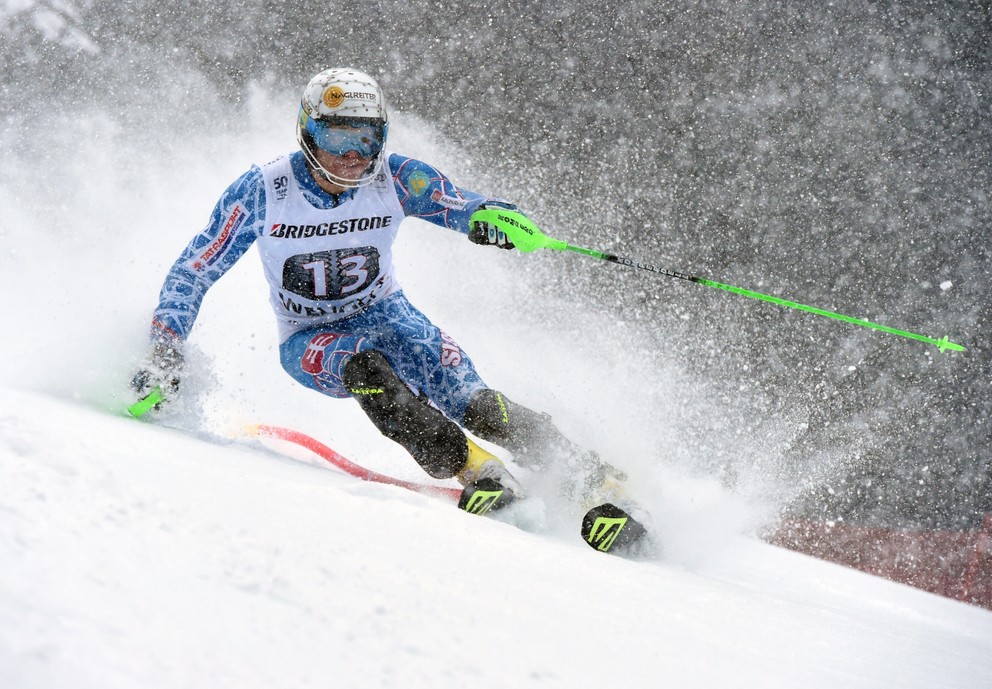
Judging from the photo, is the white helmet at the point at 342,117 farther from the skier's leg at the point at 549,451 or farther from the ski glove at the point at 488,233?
the skier's leg at the point at 549,451

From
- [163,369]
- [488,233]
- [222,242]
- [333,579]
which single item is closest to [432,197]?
[488,233]

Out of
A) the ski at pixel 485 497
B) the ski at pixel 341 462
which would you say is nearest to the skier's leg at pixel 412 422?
the ski at pixel 485 497

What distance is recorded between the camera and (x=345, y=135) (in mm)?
2559

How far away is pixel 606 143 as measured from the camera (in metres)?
6.40

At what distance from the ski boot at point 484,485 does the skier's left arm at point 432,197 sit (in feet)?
2.24

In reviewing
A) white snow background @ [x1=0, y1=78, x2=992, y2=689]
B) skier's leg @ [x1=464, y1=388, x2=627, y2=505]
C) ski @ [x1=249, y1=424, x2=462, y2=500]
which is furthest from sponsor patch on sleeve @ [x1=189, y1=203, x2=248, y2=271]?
skier's leg @ [x1=464, y1=388, x2=627, y2=505]

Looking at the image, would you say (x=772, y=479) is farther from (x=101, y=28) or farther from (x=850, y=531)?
(x=101, y=28)

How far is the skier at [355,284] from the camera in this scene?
100 inches

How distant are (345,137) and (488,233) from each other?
0.50m

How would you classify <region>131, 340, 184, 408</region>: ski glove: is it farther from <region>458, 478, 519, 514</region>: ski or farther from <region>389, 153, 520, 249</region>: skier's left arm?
<region>458, 478, 519, 514</region>: ski

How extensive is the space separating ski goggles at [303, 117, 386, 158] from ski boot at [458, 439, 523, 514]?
36.0 inches

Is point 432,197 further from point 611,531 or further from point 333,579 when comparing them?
point 333,579

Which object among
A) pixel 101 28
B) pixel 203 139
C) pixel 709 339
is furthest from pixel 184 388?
pixel 101 28

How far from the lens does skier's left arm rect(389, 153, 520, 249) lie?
276cm
